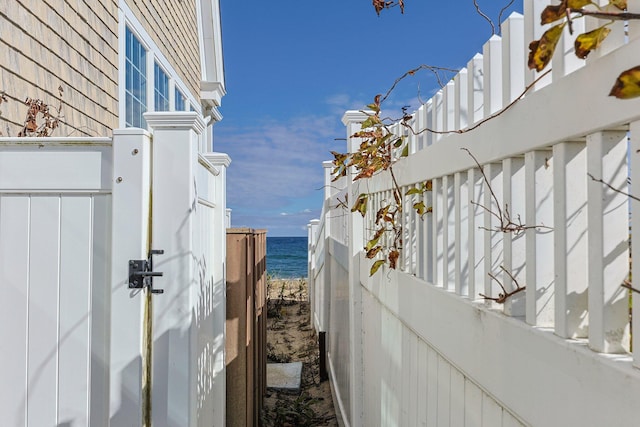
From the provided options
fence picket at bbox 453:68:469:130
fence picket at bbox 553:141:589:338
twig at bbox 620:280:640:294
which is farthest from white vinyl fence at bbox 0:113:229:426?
twig at bbox 620:280:640:294

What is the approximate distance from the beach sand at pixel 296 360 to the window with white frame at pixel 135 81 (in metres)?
3.16

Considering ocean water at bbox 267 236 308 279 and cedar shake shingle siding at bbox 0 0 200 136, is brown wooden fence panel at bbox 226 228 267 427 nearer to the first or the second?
cedar shake shingle siding at bbox 0 0 200 136

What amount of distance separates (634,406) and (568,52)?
647mm

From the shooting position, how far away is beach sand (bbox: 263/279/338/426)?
441 centimetres

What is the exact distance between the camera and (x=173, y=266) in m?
1.95

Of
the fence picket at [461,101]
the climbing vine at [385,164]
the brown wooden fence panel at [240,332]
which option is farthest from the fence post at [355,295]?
the fence picket at [461,101]

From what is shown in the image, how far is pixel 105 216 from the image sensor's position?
6.38 feet

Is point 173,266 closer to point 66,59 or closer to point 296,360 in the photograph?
point 66,59

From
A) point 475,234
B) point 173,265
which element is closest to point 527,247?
point 475,234

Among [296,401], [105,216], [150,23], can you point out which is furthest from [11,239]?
[150,23]

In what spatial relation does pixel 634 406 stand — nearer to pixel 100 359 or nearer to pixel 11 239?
pixel 100 359

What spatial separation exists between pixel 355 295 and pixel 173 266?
172 cm

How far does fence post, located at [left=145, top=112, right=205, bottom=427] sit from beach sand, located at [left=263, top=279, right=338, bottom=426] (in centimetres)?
252

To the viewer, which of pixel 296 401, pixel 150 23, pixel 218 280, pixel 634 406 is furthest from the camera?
pixel 150 23
